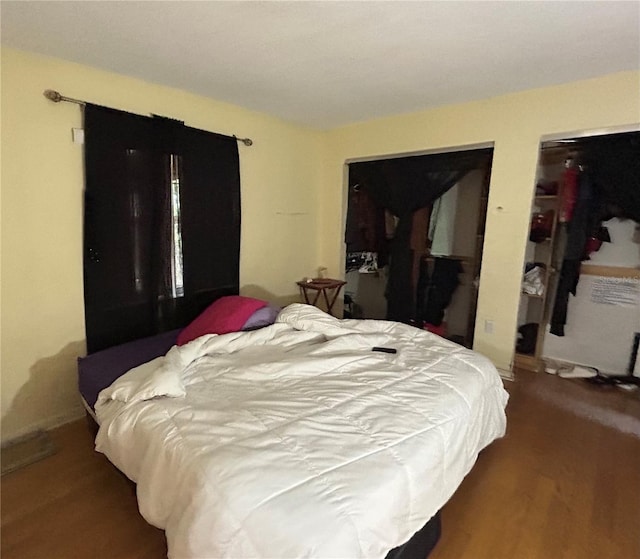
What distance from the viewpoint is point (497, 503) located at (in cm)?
172

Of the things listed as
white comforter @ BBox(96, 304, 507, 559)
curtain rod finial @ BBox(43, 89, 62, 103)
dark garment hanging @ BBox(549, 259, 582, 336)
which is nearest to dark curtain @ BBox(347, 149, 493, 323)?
dark garment hanging @ BBox(549, 259, 582, 336)

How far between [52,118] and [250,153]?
1.46 meters

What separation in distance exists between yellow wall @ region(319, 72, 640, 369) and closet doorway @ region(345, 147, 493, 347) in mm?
151

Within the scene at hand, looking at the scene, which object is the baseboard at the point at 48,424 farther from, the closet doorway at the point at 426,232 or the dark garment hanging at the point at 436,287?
the dark garment hanging at the point at 436,287

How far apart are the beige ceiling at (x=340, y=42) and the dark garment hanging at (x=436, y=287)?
1449mm

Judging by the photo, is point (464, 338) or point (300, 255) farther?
point (300, 255)

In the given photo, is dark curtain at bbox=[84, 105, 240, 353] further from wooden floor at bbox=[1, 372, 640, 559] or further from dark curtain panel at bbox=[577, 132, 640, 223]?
dark curtain panel at bbox=[577, 132, 640, 223]

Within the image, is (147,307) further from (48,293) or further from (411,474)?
(411,474)

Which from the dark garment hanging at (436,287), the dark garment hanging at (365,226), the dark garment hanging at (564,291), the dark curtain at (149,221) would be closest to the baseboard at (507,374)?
the dark garment hanging at (564,291)

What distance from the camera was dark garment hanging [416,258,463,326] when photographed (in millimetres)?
3500

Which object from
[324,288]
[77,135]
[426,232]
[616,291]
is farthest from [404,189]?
[77,135]

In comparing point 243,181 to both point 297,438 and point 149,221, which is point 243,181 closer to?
point 149,221

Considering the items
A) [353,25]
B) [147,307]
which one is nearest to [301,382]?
[147,307]

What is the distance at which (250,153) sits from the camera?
128 inches
